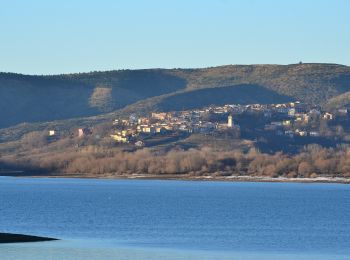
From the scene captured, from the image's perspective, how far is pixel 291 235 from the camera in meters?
81.6

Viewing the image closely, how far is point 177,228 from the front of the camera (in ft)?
283

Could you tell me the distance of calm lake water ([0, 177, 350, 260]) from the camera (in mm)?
68062

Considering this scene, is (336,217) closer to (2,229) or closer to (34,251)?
(2,229)

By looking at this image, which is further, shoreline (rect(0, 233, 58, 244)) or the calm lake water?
shoreline (rect(0, 233, 58, 244))

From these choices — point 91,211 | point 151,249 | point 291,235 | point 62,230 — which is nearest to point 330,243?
point 291,235

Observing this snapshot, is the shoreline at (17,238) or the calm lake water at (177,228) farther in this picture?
the shoreline at (17,238)

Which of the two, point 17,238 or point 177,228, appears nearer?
point 17,238

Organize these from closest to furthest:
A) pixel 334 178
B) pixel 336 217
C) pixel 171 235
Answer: pixel 171 235, pixel 336 217, pixel 334 178

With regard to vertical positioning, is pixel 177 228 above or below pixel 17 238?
below

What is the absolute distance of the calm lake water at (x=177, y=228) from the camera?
68.1 meters

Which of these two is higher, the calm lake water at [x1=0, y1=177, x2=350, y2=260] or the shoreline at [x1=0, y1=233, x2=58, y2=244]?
the shoreline at [x1=0, y1=233, x2=58, y2=244]

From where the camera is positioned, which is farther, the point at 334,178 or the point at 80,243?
the point at 334,178

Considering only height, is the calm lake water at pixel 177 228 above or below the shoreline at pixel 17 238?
below

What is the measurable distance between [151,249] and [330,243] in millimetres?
11859
